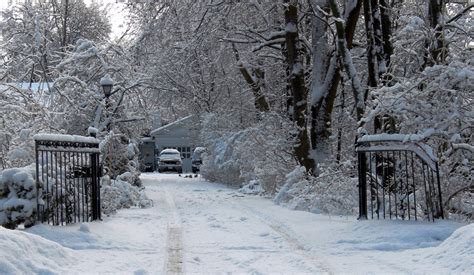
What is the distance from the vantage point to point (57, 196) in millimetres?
9641

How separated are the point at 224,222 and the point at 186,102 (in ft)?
80.9

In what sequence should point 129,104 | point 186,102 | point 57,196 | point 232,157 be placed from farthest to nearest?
point 186,102 → point 232,157 → point 129,104 → point 57,196

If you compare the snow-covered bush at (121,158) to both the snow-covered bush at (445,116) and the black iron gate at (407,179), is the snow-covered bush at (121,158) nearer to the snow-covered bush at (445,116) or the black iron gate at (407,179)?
the black iron gate at (407,179)

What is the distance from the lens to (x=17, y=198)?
8961mm

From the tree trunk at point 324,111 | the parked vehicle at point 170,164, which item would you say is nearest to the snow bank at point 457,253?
the tree trunk at point 324,111

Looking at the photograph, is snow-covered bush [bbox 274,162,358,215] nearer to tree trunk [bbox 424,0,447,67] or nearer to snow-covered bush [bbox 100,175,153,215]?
tree trunk [bbox 424,0,447,67]

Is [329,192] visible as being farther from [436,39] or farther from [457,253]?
[457,253]

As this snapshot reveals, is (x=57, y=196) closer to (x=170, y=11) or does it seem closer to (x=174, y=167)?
(x=170, y=11)

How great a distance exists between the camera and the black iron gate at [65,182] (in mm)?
9320

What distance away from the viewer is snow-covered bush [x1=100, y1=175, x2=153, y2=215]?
1270 centimetres

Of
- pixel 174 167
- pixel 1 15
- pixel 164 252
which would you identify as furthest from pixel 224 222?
pixel 174 167

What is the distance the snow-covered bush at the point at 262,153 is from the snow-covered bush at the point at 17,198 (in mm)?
8966

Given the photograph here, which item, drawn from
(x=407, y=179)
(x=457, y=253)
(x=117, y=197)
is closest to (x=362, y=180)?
(x=407, y=179)

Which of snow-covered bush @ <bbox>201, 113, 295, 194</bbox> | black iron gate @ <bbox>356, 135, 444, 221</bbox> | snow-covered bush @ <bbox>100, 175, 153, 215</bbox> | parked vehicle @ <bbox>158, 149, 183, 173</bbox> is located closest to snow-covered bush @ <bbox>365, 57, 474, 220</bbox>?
black iron gate @ <bbox>356, 135, 444, 221</bbox>
